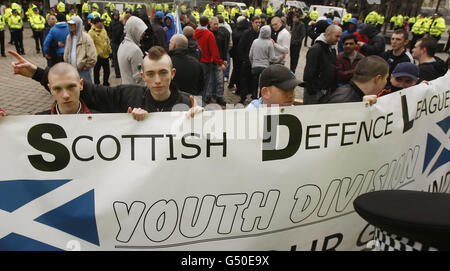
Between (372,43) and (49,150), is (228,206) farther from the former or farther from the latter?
(372,43)

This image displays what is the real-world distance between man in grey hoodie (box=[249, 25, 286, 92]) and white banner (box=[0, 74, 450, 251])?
14.4 ft

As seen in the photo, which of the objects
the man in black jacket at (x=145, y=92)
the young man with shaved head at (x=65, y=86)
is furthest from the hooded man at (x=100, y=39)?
the young man with shaved head at (x=65, y=86)

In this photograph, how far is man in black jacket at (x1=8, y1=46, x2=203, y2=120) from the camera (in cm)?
274

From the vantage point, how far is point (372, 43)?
716 centimetres

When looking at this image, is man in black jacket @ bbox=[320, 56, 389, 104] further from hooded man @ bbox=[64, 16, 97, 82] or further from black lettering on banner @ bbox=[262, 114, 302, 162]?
hooded man @ bbox=[64, 16, 97, 82]

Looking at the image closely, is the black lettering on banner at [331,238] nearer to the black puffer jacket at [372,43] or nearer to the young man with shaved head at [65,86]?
the young man with shaved head at [65,86]

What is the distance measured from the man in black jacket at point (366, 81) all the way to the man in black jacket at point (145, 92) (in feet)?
4.47

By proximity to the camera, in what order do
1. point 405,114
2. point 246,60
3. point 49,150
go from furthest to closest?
point 246,60 → point 405,114 → point 49,150

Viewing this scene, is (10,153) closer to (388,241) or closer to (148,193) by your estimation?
(148,193)

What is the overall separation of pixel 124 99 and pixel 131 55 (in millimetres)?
2301

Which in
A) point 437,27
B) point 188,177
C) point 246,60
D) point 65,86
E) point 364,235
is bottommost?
point 364,235

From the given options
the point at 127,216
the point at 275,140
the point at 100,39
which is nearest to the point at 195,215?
the point at 127,216

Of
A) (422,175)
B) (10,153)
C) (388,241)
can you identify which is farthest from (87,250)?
(422,175)

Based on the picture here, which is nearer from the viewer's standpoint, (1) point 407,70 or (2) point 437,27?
(1) point 407,70
